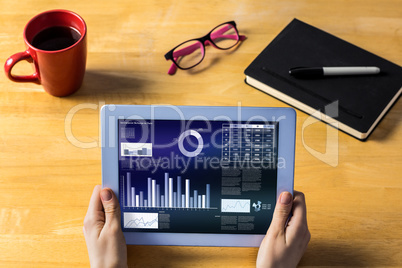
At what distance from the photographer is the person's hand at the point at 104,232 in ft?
3.04

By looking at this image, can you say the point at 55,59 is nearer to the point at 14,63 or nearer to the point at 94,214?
the point at 14,63

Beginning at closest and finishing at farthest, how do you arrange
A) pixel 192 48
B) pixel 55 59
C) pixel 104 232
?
pixel 104 232, pixel 55 59, pixel 192 48

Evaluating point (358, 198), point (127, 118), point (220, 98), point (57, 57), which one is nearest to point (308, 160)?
point (358, 198)

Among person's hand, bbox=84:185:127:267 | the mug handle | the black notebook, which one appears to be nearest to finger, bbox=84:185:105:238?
person's hand, bbox=84:185:127:267

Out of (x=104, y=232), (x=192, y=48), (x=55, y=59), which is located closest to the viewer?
(x=104, y=232)

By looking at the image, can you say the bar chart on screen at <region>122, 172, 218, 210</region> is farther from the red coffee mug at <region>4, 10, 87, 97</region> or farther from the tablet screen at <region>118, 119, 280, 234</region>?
the red coffee mug at <region>4, 10, 87, 97</region>

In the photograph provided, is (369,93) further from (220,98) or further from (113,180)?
(113,180)

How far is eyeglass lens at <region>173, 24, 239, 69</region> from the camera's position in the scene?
1.28 metres

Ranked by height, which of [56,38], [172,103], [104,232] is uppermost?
[56,38]

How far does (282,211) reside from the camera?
3.13ft

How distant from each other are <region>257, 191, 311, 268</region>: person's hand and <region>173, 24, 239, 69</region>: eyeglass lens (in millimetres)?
456

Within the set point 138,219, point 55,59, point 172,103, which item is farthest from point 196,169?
point 55,59

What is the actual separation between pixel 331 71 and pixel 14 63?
674mm

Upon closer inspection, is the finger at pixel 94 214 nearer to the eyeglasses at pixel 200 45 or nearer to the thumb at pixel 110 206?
the thumb at pixel 110 206
